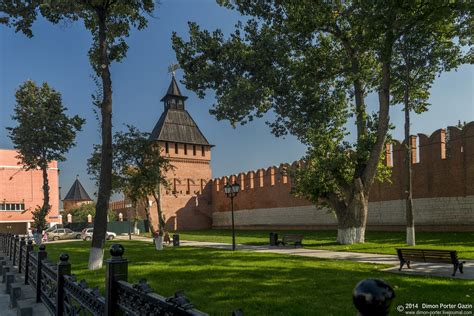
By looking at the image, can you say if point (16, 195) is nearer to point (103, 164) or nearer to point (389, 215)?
point (103, 164)

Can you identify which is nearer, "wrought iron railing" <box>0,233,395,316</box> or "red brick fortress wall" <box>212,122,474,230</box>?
"wrought iron railing" <box>0,233,395,316</box>

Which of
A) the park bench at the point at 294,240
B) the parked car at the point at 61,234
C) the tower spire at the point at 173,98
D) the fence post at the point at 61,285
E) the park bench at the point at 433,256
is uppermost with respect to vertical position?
the tower spire at the point at 173,98

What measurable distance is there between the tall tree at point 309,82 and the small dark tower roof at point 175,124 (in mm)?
29067

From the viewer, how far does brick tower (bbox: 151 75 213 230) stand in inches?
1857

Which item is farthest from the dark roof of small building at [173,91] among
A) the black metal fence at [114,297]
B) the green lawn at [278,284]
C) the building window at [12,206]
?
the black metal fence at [114,297]

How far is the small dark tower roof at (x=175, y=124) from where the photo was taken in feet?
161

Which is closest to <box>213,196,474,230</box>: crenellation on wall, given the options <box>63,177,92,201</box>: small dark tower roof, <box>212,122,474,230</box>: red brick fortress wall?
<box>212,122,474,230</box>: red brick fortress wall

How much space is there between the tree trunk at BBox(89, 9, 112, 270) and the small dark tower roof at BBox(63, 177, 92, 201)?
239 ft

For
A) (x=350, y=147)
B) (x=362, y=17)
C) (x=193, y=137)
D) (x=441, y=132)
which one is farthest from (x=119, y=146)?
(x=193, y=137)

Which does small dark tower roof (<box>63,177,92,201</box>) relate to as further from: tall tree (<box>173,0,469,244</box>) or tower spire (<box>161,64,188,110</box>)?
tall tree (<box>173,0,469,244</box>)

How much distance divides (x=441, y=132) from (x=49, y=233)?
3694cm

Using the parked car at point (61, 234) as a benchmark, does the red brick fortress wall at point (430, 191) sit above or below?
above

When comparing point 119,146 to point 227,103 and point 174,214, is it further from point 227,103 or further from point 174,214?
point 174,214

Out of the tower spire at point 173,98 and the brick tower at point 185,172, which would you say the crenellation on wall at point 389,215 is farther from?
the tower spire at point 173,98
